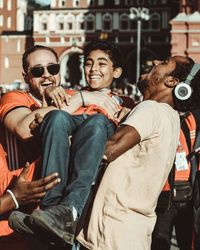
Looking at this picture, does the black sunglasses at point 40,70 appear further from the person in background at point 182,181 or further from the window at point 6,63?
the window at point 6,63

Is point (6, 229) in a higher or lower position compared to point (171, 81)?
lower

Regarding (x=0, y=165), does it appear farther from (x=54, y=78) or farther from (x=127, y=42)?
(x=127, y=42)

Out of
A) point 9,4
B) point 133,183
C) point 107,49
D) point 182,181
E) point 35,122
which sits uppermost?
point 9,4

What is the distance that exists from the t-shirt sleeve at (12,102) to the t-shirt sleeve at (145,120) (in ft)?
1.63

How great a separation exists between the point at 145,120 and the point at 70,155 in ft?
1.13

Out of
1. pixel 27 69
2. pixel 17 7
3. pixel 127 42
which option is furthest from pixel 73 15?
pixel 27 69

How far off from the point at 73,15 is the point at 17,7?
11.2 meters

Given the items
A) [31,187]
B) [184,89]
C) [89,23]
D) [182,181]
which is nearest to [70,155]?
[31,187]

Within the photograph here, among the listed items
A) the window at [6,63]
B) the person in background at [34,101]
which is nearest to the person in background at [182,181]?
the person in background at [34,101]

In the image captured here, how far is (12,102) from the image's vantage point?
2457 mm

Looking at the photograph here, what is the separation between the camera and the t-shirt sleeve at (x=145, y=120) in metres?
2.28

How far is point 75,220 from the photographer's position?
2105 mm

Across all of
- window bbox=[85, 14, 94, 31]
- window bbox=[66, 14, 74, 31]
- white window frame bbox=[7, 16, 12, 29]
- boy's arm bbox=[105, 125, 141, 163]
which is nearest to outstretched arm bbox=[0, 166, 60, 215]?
boy's arm bbox=[105, 125, 141, 163]

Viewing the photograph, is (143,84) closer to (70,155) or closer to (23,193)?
(70,155)
